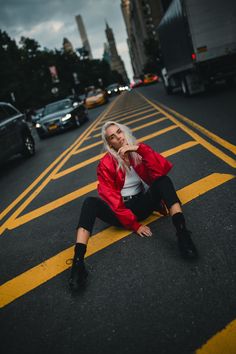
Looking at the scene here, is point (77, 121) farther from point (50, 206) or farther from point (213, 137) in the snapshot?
point (50, 206)

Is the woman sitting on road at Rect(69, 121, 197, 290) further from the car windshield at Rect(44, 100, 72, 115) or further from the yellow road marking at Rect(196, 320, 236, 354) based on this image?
the car windshield at Rect(44, 100, 72, 115)

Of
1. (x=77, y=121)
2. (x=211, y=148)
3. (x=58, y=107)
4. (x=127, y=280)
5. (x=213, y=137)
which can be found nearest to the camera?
(x=127, y=280)

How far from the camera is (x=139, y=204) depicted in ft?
12.1

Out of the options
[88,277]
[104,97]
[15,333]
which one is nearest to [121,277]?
[88,277]

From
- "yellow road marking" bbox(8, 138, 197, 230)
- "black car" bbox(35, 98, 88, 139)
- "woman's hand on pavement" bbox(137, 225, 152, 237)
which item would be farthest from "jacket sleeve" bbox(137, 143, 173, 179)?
"black car" bbox(35, 98, 88, 139)

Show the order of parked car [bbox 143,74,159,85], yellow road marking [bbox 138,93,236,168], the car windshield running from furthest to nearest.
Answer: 1. parked car [bbox 143,74,159,85]
2. the car windshield
3. yellow road marking [bbox 138,93,236,168]

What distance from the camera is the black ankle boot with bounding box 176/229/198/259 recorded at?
2.93 m

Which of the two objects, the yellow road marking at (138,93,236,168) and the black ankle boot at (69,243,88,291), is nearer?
the black ankle boot at (69,243,88,291)

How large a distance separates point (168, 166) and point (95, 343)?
1.92m

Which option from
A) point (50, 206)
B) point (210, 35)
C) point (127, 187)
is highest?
point (210, 35)

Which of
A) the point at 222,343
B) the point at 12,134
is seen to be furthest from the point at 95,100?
the point at 222,343

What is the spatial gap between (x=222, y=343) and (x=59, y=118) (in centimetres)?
1436

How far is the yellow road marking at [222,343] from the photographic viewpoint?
2012 mm

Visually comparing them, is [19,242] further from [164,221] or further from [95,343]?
[95,343]
